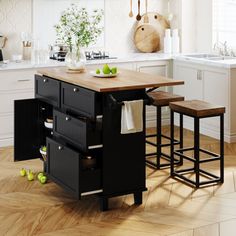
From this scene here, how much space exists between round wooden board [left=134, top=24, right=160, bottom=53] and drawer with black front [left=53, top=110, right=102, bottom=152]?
2.98m

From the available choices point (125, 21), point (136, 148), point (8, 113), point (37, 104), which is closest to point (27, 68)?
point (8, 113)

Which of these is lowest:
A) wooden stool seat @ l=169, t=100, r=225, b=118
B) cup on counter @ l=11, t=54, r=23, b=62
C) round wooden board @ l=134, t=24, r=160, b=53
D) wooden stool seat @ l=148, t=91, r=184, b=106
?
wooden stool seat @ l=169, t=100, r=225, b=118

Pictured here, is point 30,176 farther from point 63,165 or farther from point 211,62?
point 211,62

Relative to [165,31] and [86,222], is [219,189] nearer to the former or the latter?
[86,222]

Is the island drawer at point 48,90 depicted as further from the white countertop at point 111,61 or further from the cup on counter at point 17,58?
the cup on counter at point 17,58

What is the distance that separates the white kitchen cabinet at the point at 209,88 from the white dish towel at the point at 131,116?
7.10 ft

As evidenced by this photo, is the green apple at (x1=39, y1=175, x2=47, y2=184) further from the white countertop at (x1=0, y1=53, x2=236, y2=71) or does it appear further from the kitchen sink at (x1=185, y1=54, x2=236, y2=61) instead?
the kitchen sink at (x1=185, y1=54, x2=236, y2=61)

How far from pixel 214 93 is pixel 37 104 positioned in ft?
7.08

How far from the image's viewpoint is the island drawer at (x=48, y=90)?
4652 mm

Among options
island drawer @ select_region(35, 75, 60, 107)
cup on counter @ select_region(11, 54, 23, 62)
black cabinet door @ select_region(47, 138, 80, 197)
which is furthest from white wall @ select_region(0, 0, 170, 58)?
black cabinet door @ select_region(47, 138, 80, 197)

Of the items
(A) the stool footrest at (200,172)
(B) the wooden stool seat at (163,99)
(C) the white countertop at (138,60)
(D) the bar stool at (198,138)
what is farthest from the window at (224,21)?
(A) the stool footrest at (200,172)

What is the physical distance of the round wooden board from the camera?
7316mm

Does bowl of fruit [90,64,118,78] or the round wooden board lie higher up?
the round wooden board

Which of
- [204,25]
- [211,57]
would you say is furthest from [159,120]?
[204,25]
